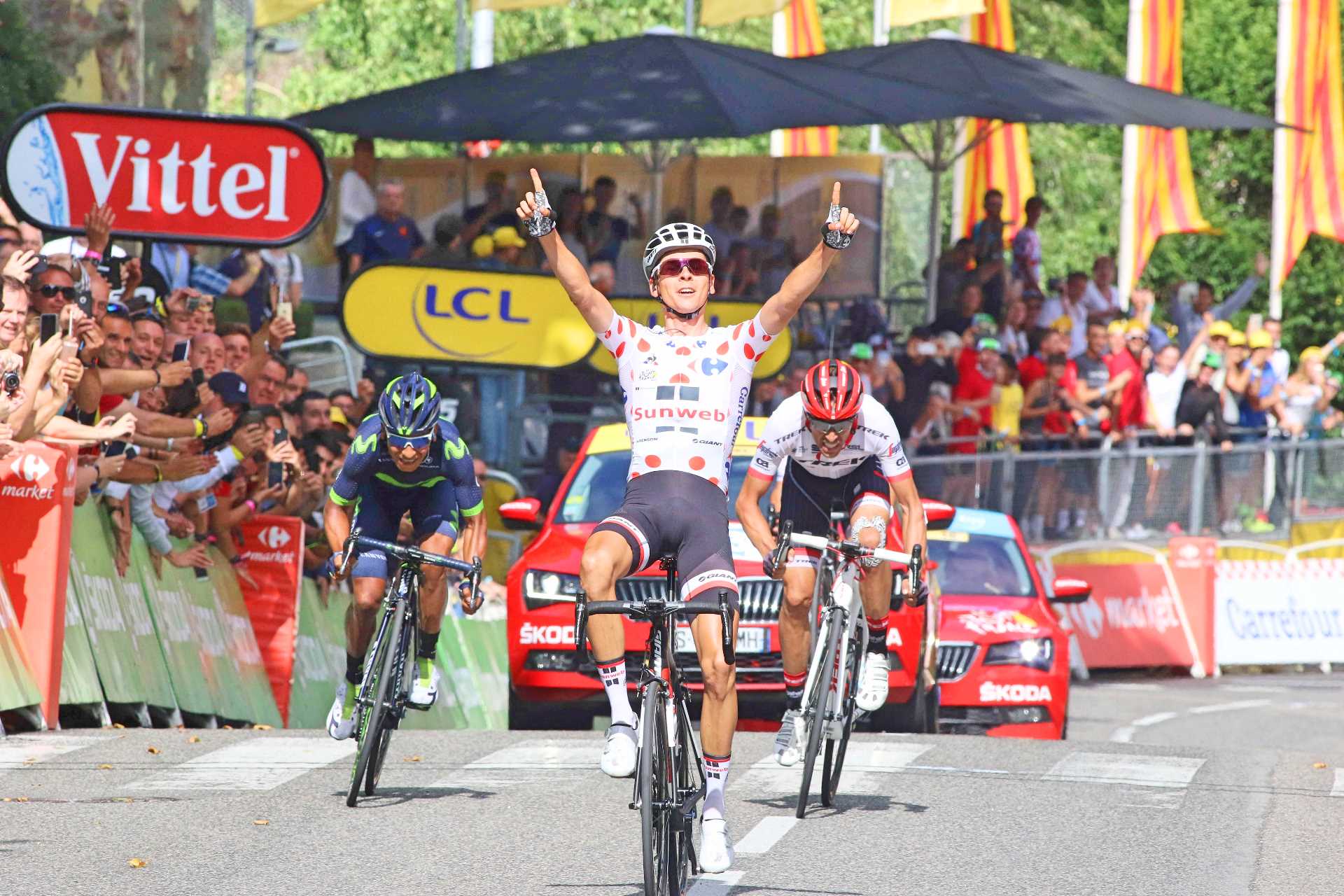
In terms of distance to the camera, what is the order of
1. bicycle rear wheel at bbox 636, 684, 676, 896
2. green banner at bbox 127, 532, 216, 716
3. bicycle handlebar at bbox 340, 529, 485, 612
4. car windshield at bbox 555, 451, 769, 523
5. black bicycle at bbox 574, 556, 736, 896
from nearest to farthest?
bicycle rear wheel at bbox 636, 684, 676, 896
black bicycle at bbox 574, 556, 736, 896
bicycle handlebar at bbox 340, 529, 485, 612
green banner at bbox 127, 532, 216, 716
car windshield at bbox 555, 451, 769, 523

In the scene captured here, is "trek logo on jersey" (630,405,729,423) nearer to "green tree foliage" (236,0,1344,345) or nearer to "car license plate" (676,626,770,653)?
"car license plate" (676,626,770,653)

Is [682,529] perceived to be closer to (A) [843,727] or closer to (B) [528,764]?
(A) [843,727]

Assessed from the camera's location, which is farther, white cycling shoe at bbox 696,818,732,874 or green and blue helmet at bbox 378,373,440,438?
green and blue helmet at bbox 378,373,440,438

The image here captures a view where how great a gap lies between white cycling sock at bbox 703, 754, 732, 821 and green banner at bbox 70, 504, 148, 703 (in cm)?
592

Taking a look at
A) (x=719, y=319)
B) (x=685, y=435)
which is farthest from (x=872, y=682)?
(x=719, y=319)

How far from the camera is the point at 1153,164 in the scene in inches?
1351

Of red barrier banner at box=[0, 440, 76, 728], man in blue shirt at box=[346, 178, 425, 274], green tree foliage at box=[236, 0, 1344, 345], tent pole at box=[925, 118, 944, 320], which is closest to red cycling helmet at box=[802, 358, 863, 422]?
red barrier banner at box=[0, 440, 76, 728]

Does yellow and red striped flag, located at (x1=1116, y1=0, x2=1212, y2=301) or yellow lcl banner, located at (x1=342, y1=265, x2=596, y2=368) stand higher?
yellow and red striped flag, located at (x1=1116, y1=0, x2=1212, y2=301)

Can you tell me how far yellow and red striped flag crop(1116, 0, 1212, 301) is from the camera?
34094 millimetres

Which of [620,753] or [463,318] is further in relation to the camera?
→ [463,318]

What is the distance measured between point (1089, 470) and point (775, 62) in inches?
230

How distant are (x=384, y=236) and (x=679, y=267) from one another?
13564mm

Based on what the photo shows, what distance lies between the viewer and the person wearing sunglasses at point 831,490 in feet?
35.4

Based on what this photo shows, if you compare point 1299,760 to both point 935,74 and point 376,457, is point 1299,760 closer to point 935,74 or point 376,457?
point 376,457
